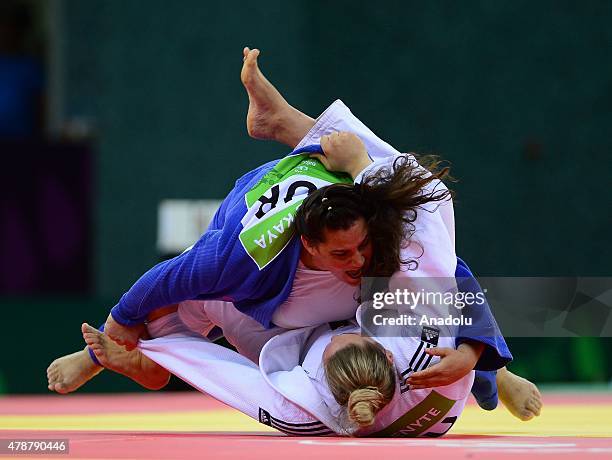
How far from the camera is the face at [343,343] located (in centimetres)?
338

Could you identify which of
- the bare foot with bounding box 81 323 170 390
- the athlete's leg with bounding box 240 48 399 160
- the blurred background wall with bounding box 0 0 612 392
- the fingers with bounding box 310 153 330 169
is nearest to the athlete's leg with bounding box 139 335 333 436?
the bare foot with bounding box 81 323 170 390

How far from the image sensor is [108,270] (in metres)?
8.54

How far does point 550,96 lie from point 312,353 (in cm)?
→ 584

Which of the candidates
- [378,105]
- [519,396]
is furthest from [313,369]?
[378,105]

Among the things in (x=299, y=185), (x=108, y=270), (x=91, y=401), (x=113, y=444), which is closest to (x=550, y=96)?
(x=108, y=270)

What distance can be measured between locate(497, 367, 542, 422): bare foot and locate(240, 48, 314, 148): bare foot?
1.13 m

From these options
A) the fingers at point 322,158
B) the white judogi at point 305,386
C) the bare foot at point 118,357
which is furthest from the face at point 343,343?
the bare foot at point 118,357

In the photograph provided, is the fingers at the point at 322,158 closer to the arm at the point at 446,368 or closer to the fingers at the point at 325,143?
the fingers at the point at 325,143

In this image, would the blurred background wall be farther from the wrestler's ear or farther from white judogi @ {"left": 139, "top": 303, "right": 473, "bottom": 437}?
the wrestler's ear

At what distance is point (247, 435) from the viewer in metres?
3.62

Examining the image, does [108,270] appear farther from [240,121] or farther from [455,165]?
Answer: [455,165]

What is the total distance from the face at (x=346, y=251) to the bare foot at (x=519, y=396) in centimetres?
82

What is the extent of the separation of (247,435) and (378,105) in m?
5.49

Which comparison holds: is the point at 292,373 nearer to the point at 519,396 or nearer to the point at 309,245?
the point at 309,245
